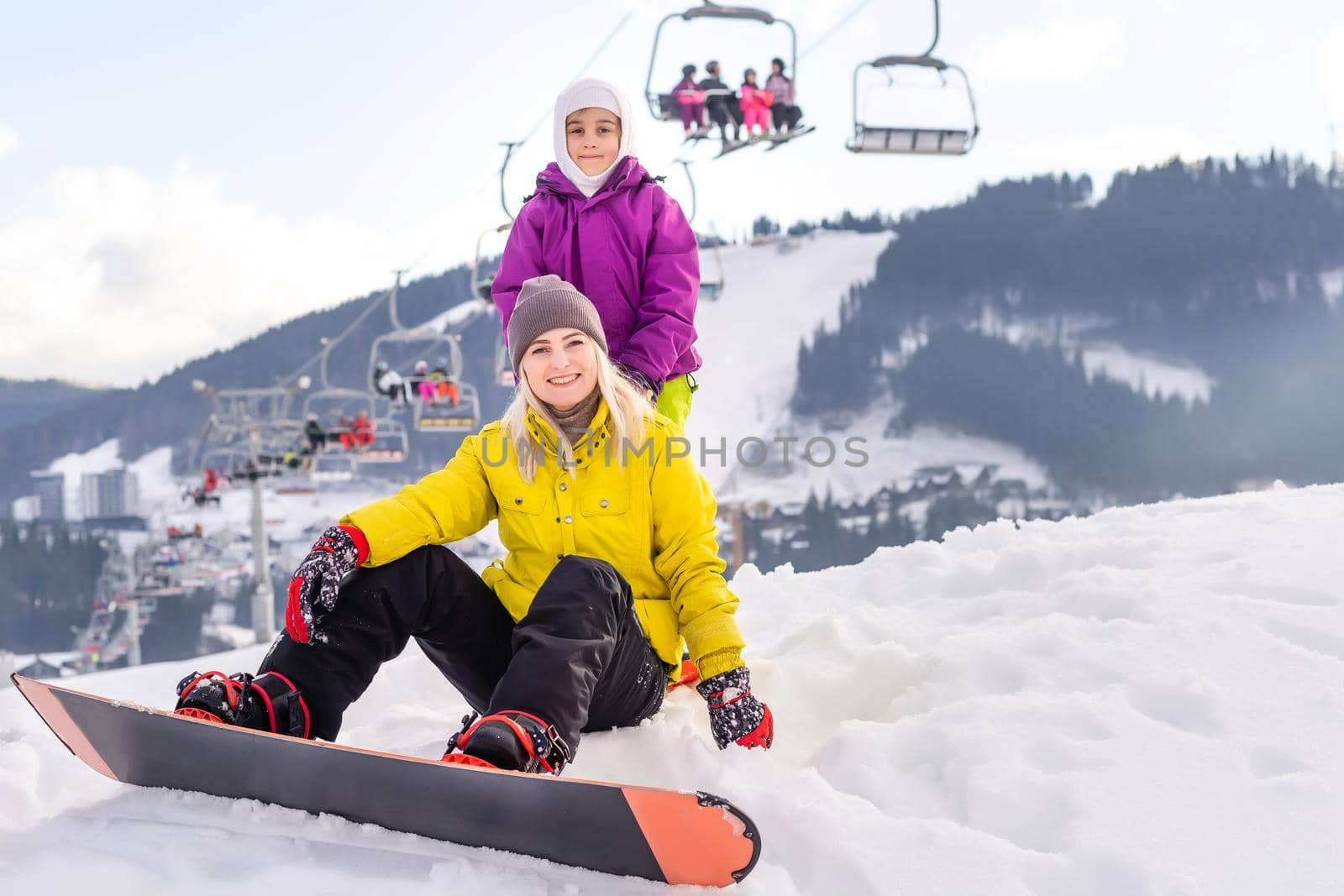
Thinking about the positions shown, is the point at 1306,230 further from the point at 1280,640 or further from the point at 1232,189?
the point at 1280,640

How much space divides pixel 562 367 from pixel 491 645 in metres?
0.59

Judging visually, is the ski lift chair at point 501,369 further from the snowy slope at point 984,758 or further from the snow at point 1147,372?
the snow at point 1147,372

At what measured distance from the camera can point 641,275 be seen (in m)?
2.55

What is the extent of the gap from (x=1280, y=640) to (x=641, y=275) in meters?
1.74

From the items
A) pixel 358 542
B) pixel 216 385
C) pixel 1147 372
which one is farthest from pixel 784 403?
pixel 358 542

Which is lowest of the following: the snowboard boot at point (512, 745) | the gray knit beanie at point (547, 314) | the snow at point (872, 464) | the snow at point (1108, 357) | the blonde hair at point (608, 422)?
the snow at point (872, 464)

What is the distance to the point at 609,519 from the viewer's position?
1.89 m

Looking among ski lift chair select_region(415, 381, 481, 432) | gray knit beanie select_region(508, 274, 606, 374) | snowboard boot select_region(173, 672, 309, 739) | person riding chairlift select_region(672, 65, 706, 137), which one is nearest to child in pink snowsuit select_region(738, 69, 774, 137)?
person riding chairlift select_region(672, 65, 706, 137)

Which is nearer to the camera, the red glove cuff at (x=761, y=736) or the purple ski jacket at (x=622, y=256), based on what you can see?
the red glove cuff at (x=761, y=736)

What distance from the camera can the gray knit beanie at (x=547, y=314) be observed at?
1.94m

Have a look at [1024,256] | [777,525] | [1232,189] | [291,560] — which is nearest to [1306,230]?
[1232,189]

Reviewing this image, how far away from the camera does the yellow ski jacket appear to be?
188 centimetres

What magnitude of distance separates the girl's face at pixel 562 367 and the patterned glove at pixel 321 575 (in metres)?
0.49

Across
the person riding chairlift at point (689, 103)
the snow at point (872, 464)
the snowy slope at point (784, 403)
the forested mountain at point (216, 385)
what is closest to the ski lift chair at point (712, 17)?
the person riding chairlift at point (689, 103)
